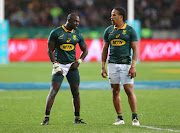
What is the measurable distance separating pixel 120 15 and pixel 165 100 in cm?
452

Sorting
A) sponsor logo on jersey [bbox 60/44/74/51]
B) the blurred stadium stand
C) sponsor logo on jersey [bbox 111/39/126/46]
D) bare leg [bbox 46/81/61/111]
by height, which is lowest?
bare leg [bbox 46/81/61/111]

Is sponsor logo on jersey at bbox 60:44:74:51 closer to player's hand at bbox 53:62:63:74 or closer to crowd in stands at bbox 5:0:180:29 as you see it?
player's hand at bbox 53:62:63:74

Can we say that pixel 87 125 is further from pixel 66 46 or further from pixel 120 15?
pixel 120 15

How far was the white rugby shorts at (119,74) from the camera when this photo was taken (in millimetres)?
8086

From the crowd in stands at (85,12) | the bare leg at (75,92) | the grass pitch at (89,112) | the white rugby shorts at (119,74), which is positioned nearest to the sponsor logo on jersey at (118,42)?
the white rugby shorts at (119,74)

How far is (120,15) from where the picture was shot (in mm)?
8086

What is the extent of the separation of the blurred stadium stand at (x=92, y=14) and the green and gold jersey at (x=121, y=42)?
21296 mm

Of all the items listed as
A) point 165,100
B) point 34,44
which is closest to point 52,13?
point 34,44

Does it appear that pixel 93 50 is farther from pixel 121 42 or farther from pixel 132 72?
pixel 132 72

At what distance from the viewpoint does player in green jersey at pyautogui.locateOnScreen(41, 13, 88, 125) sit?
8.18m

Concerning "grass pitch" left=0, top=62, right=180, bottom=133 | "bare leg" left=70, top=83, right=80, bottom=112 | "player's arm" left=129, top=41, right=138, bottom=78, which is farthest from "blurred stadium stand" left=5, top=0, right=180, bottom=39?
"player's arm" left=129, top=41, right=138, bottom=78

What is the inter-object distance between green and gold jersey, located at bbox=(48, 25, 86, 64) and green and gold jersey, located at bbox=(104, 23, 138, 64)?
0.65 meters

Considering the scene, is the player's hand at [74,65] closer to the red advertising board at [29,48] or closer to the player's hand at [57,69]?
the player's hand at [57,69]

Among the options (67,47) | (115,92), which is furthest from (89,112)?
Answer: (67,47)
